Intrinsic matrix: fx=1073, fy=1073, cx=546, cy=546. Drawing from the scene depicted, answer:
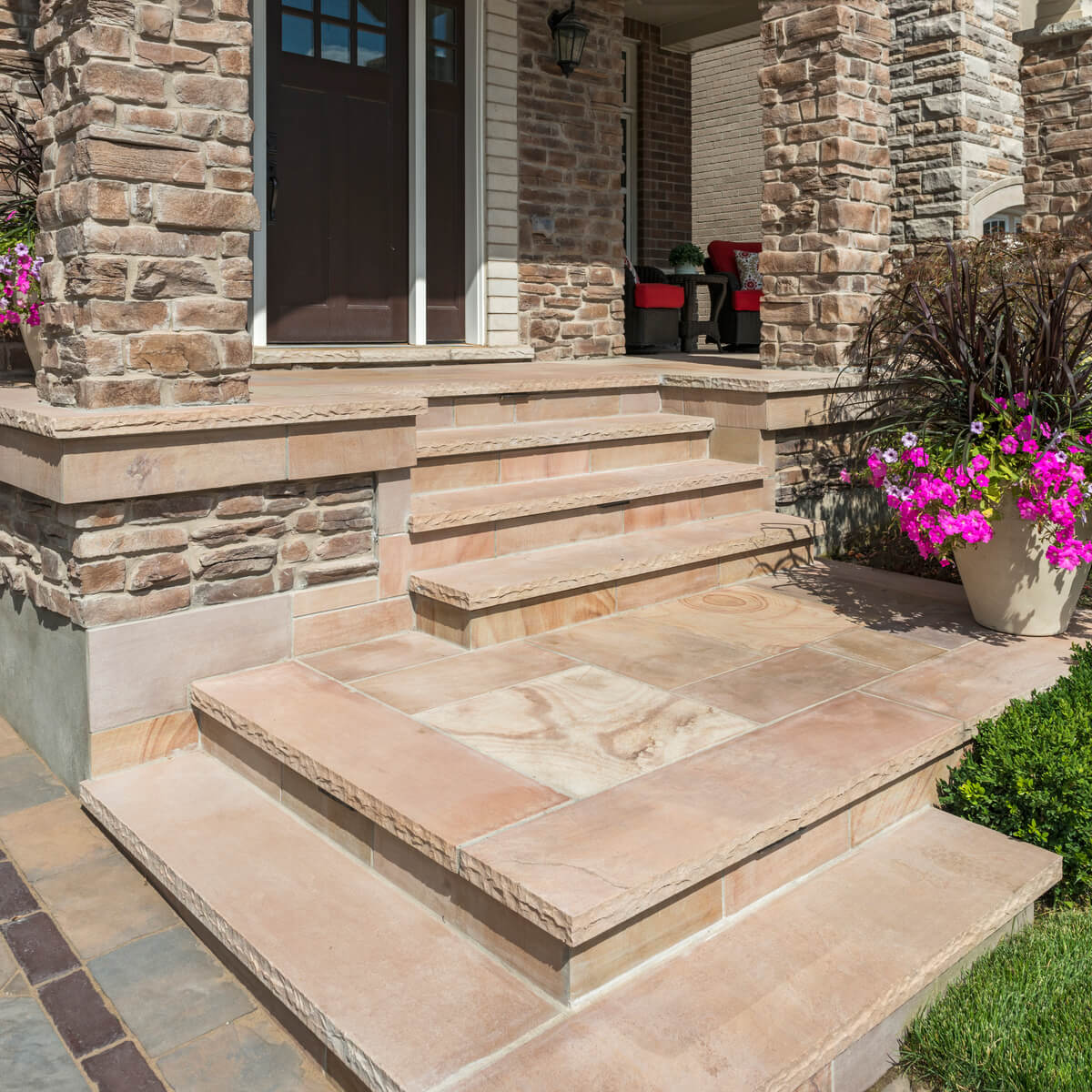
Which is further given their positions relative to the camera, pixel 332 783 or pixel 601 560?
pixel 601 560

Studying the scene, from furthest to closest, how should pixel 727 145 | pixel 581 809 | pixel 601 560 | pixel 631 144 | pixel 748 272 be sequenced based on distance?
pixel 727 145 → pixel 631 144 → pixel 748 272 → pixel 601 560 → pixel 581 809

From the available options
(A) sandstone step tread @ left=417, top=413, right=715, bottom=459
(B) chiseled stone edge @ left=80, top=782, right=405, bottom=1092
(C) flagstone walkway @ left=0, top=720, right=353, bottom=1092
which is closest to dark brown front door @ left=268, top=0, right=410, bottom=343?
(A) sandstone step tread @ left=417, top=413, right=715, bottom=459

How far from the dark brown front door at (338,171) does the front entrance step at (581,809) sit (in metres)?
3.56

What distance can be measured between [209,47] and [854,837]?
272 centimetres

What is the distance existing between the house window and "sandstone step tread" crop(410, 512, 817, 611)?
657 cm

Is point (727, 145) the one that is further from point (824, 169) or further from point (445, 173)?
point (824, 169)

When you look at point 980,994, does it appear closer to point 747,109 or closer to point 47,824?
point 47,824

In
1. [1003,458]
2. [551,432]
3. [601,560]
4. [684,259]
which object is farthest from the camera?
[684,259]

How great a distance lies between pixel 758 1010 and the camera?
191 cm

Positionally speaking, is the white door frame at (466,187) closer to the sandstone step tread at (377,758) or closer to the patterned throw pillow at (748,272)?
the sandstone step tread at (377,758)

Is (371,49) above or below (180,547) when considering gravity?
above

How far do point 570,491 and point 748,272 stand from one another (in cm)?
634

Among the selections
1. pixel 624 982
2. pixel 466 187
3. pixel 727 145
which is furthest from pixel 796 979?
pixel 727 145

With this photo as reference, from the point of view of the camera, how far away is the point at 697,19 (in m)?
9.91
